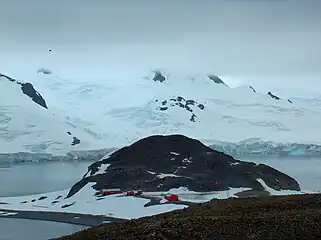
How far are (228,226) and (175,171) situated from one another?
183 feet

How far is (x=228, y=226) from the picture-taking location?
21.9m

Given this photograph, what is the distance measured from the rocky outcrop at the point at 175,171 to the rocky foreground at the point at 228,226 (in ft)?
153

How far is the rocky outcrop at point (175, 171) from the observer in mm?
73312

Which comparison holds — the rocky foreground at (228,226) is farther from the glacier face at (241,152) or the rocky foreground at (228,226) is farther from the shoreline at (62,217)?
the glacier face at (241,152)

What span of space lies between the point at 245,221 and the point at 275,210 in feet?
9.23

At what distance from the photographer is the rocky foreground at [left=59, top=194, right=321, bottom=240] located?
21016mm

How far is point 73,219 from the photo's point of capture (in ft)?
201

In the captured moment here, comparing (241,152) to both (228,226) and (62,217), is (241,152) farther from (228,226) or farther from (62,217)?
(228,226)

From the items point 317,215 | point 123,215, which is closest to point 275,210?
point 317,215

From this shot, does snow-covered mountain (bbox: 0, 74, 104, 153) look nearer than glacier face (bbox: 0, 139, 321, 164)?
No

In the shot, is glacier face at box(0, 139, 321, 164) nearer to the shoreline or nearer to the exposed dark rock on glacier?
the exposed dark rock on glacier

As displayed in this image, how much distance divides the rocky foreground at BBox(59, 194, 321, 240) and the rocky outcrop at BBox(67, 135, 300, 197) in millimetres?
46608

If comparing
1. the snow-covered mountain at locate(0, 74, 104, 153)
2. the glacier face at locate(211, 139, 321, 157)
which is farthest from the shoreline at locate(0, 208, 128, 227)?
the snow-covered mountain at locate(0, 74, 104, 153)

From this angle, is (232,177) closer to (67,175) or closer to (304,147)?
(67,175)
